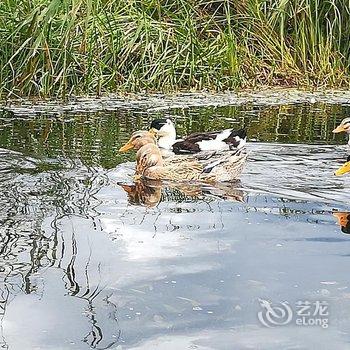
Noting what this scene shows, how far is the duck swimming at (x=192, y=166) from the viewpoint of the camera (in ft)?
22.4

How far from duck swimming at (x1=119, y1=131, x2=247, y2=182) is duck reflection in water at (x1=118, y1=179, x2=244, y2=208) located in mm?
90

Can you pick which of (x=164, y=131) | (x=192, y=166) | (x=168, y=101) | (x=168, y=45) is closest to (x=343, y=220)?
(x=192, y=166)

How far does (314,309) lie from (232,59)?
841 cm

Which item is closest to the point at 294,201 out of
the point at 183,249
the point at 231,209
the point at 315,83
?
the point at 231,209

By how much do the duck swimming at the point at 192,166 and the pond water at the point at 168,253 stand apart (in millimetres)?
134

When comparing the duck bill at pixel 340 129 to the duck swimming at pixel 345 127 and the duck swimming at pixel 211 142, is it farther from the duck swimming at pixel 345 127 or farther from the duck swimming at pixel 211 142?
the duck swimming at pixel 211 142

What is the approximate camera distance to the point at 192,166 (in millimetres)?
7016

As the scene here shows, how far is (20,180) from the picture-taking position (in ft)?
21.7

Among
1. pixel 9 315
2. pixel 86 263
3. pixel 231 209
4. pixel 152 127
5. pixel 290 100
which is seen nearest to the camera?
pixel 9 315

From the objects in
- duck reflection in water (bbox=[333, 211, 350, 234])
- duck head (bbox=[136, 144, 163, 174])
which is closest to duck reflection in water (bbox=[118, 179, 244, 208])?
duck head (bbox=[136, 144, 163, 174])

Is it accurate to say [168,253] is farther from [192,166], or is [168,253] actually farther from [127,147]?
[127,147]

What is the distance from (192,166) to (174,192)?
1.63 feet

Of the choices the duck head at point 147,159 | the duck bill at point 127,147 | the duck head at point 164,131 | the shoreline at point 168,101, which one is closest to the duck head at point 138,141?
the duck bill at point 127,147

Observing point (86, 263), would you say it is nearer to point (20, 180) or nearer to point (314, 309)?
point (314, 309)
